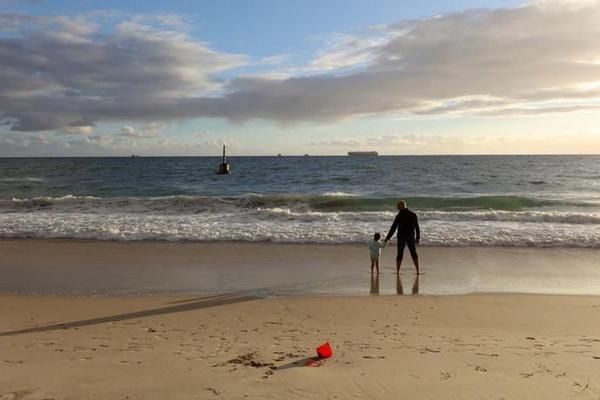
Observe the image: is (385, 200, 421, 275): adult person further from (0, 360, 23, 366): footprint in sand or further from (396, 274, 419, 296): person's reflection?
(0, 360, 23, 366): footprint in sand

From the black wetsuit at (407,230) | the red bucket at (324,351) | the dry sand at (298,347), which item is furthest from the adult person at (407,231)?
the red bucket at (324,351)

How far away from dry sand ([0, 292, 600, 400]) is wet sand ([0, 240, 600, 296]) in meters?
0.80

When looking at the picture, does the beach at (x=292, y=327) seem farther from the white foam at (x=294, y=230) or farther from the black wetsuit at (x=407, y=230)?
the white foam at (x=294, y=230)

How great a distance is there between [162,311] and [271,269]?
3577mm

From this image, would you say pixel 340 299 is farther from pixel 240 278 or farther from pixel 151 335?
pixel 151 335

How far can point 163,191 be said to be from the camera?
3450 cm

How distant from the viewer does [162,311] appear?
24.5ft

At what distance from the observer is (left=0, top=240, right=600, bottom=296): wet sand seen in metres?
9.06

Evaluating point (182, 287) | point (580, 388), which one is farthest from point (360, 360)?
point (182, 287)

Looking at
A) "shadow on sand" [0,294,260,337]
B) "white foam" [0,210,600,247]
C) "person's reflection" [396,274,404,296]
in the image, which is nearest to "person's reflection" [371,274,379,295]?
"person's reflection" [396,274,404,296]

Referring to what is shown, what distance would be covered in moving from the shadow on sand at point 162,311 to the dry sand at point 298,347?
2 centimetres

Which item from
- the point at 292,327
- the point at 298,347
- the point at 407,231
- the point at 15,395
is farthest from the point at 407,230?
the point at 15,395

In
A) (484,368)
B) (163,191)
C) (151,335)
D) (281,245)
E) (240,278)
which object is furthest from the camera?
(163,191)

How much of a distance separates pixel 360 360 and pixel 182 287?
486 cm
